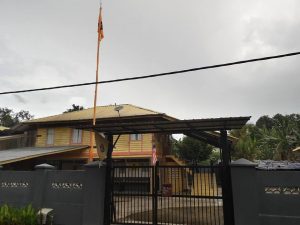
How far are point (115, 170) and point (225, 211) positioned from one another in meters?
3.49

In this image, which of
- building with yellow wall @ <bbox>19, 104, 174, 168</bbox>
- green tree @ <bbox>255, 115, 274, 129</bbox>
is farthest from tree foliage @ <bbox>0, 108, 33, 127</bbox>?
green tree @ <bbox>255, 115, 274, 129</bbox>

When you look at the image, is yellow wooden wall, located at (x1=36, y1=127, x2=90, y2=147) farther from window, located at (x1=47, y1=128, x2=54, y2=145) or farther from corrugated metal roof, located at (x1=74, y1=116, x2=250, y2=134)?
corrugated metal roof, located at (x1=74, y1=116, x2=250, y2=134)

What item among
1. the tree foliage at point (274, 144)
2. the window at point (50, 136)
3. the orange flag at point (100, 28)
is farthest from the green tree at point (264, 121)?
the orange flag at point (100, 28)

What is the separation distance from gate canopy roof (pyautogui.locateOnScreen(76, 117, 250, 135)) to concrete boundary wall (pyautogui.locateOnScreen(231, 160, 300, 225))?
44.0 inches

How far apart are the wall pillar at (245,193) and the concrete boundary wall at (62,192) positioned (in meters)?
3.90

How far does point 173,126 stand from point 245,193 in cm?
263

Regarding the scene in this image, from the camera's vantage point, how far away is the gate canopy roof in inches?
288

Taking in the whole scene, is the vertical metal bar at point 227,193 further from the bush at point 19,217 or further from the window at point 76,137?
the window at point 76,137

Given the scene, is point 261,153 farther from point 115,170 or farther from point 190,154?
point 115,170

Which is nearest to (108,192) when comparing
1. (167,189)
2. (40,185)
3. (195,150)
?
(167,189)

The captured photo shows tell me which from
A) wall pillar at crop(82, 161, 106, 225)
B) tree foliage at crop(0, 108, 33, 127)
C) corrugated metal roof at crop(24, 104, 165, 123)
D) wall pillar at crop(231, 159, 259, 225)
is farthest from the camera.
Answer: tree foliage at crop(0, 108, 33, 127)

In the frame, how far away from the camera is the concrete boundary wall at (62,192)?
8594mm

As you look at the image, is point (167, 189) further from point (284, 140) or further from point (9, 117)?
point (9, 117)

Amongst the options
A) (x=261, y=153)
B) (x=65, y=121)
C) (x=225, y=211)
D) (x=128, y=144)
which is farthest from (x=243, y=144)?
(x=225, y=211)
